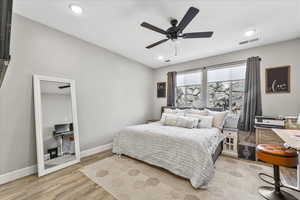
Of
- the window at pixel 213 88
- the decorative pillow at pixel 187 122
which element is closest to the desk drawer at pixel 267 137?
→ the window at pixel 213 88

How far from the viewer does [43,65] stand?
237 centimetres

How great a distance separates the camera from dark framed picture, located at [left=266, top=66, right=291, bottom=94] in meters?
2.83

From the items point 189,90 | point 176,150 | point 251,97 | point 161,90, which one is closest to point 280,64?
point 251,97

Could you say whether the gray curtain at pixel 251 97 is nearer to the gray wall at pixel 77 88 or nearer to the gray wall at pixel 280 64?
the gray wall at pixel 280 64

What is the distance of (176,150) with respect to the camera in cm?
217

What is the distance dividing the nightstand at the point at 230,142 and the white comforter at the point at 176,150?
0.26 meters

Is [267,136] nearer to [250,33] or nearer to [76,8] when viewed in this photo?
[250,33]

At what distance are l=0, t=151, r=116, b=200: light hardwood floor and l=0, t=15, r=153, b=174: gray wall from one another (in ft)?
Answer: 1.10

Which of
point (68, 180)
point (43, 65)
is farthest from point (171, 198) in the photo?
point (43, 65)

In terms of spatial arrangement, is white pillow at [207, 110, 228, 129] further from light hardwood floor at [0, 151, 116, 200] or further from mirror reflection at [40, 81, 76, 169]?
mirror reflection at [40, 81, 76, 169]

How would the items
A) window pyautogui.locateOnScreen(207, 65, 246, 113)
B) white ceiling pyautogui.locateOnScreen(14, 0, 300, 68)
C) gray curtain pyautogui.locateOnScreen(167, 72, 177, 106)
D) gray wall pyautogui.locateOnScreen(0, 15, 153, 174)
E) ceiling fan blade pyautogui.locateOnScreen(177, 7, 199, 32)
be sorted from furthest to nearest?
1. gray curtain pyautogui.locateOnScreen(167, 72, 177, 106)
2. window pyautogui.locateOnScreen(207, 65, 246, 113)
3. gray wall pyautogui.locateOnScreen(0, 15, 153, 174)
4. white ceiling pyautogui.locateOnScreen(14, 0, 300, 68)
5. ceiling fan blade pyautogui.locateOnScreen(177, 7, 199, 32)

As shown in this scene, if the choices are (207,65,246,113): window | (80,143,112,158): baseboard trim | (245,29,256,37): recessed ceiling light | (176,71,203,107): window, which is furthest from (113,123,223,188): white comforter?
(245,29,256,37): recessed ceiling light

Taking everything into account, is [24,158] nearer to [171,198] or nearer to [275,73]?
[171,198]

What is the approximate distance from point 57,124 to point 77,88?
851mm
